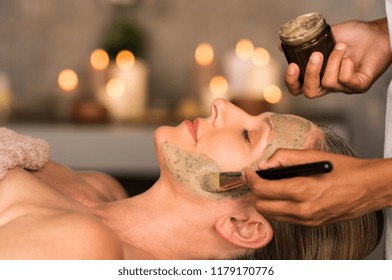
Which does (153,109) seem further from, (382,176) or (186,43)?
(382,176)

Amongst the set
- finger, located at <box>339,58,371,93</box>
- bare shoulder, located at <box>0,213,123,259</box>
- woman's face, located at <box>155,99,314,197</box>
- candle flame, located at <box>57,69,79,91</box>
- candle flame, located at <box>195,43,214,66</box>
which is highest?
finger, located at <box>339,58,371,93</box>

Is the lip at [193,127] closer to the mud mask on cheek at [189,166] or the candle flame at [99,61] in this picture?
the mud mask on cheek at [189,166]

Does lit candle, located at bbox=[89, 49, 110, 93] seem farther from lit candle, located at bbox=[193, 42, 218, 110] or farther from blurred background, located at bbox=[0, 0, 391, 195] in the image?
lit candle, located at bbox=[193, 42, 218, 110]

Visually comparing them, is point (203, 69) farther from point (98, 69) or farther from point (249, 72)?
point (98, 69)

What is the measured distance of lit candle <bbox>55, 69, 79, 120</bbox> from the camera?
364cm

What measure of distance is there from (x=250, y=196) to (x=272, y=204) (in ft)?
1.07

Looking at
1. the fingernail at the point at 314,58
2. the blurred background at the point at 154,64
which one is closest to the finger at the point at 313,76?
the fingernail at the point at 314,58

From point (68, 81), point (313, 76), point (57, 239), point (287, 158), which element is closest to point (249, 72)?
point (68, 81)

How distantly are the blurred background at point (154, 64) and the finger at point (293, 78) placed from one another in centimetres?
157

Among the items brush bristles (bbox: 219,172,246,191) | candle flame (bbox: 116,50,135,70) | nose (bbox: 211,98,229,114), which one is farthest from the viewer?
candle flame (bbox: 116,50,135,70)

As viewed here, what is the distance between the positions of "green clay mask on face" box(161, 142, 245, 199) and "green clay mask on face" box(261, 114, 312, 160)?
0.41ft

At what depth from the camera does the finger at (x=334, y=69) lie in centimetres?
177

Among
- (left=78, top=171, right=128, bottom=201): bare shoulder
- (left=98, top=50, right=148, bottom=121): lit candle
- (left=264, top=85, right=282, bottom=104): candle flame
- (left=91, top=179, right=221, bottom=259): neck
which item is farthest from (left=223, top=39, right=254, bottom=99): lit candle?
(left=91, top=179, right=221, bottom=259): neck

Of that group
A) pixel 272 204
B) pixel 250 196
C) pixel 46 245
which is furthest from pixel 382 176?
pixel 46 245
